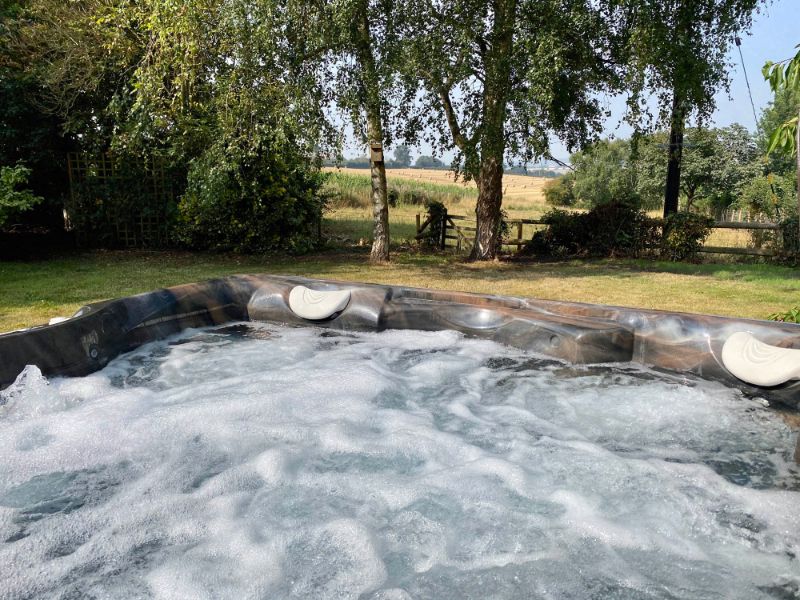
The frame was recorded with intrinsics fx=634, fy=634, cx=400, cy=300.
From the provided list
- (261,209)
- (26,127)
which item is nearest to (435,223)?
(261,209)

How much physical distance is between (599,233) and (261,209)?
5208 millimetres

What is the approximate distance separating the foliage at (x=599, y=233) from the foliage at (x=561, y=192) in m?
20.4

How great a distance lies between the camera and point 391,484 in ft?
7.95

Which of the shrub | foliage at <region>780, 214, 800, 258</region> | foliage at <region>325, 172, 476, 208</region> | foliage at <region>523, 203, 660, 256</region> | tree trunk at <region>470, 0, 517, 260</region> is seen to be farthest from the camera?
foliage at <region>325, 172, 476, 208</region>

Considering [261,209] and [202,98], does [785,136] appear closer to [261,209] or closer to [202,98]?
[202,98]

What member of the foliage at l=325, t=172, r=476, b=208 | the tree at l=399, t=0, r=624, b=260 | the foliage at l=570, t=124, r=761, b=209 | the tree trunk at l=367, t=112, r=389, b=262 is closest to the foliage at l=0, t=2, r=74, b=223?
the tree trunk at l=367, t=112, r=389, b=262

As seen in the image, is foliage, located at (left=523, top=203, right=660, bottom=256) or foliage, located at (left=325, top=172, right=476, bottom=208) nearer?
foliage, located at (left=523, top=203, right=660, bottom=256)

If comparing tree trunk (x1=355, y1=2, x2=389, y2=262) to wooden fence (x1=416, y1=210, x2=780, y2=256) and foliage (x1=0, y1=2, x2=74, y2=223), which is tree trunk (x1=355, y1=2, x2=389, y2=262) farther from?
foliage (x1=0, y1=2, x2=74, y2=223)

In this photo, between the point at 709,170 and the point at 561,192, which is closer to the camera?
the point at 709,170

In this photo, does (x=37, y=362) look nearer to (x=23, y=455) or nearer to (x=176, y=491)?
(x=23, y=455)

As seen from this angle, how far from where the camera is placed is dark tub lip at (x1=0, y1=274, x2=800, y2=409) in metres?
3.24

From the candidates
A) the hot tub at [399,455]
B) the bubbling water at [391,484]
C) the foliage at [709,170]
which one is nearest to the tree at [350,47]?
the hot tub at [399,455]

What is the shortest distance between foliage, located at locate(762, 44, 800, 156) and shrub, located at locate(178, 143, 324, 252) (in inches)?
232

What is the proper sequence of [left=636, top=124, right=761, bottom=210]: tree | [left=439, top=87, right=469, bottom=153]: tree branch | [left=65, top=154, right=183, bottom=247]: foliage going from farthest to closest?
[left=636, top=124, right=761, bottom=210]: tree → [left=65, top=154, right=183, bottom=247]: foliage → [left=439, top=87, right=469, bottom=153]: tree branch
